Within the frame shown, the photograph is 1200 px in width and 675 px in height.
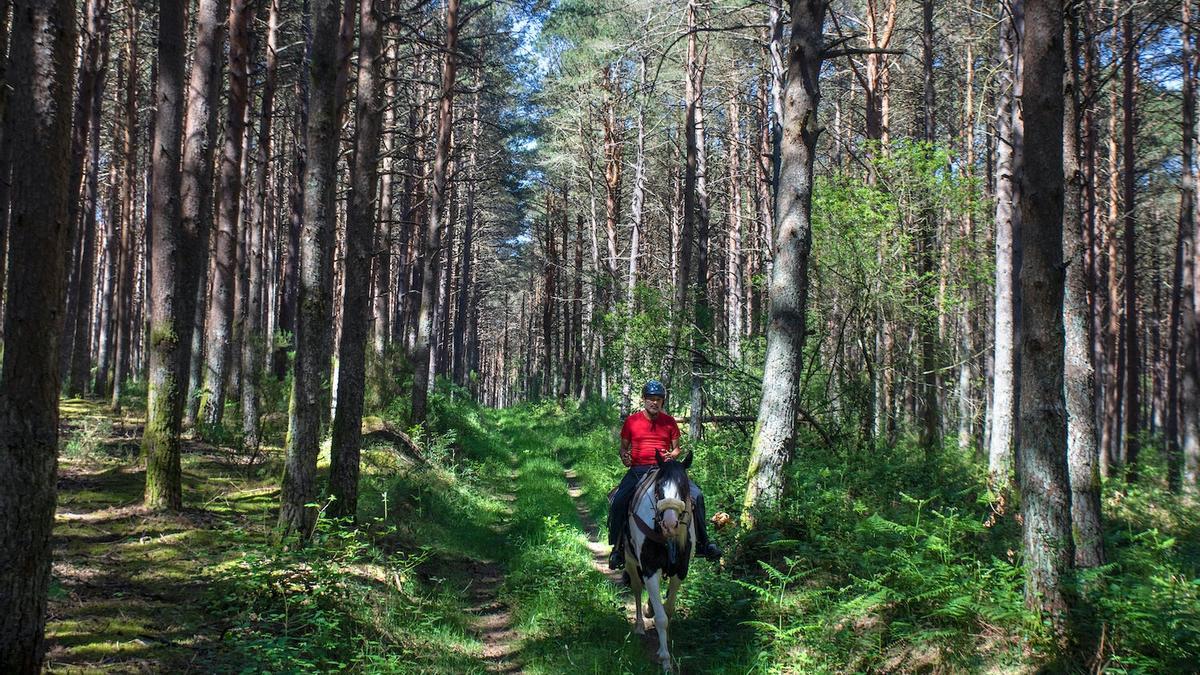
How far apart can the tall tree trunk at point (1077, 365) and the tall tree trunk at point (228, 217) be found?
39.1 feet

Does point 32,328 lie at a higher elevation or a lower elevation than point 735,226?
lower

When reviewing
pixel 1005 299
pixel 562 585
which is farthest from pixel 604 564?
pixel 1005 299

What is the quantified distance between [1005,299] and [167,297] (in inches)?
468

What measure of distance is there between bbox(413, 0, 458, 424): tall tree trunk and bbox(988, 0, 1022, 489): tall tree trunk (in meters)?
11.4

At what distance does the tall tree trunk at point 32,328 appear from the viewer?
13.3ft

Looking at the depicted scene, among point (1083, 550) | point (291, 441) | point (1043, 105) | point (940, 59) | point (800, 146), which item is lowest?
point (1083, 550)

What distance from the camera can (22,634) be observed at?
4.04m

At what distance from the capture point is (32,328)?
4164mm

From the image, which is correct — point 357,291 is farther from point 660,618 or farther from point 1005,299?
point 1005,299

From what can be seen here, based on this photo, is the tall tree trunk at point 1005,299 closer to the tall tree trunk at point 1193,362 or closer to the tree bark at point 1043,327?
the tall tree trunk at point 1193,362

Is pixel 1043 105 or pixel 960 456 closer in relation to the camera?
pixel 1043 105

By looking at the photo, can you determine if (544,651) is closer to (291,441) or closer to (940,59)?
(291,441)

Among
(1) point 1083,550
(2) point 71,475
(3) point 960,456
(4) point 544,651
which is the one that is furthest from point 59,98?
(3) point 960,456

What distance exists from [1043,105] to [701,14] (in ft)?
49.9
